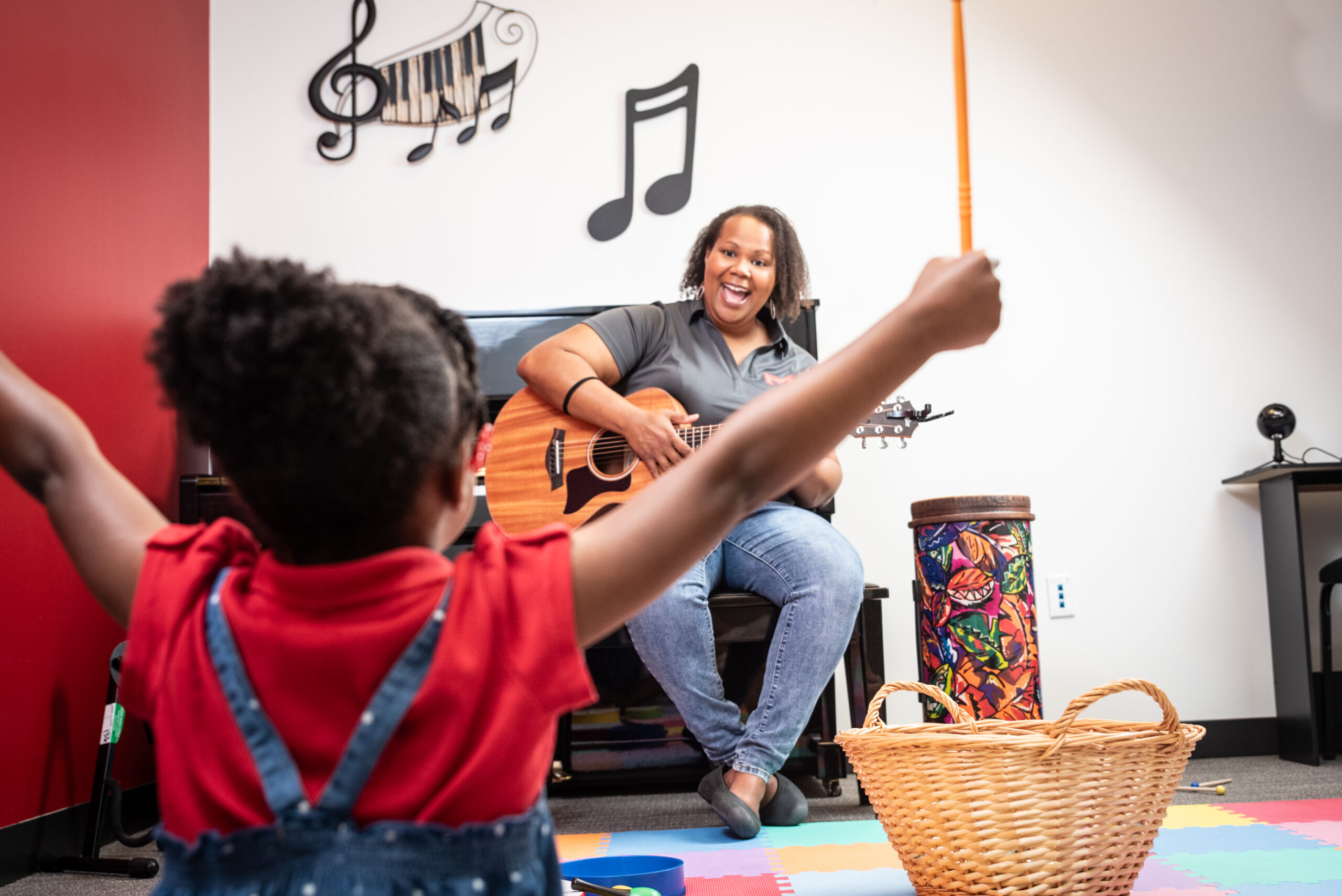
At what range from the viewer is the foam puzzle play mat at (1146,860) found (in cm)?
141

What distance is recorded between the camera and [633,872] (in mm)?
1402

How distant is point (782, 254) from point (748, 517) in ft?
2.17

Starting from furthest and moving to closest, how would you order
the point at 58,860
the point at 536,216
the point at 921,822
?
the point at 536,216, the point at 58,860, the point at 921,822

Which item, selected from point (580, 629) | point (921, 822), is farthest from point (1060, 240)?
point (580, 629)

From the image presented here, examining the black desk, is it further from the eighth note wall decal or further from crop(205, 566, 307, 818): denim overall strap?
crop(205, 566, 307, 818): denim overall strap

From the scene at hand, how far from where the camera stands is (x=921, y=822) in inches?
50.9

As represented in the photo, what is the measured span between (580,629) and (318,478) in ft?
0.51

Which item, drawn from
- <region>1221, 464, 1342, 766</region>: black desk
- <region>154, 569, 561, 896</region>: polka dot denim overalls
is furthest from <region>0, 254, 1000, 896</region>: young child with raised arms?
<region>1221, 464, 1342, 766</region>: black desk

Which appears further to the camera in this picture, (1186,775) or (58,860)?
(1186,775)

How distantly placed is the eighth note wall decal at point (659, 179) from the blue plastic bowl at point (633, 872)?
1841 millimetres

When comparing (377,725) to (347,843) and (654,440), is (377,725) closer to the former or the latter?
(347,843)

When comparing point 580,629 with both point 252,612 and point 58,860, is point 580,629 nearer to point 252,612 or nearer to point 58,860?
point 252,612

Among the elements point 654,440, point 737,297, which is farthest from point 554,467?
point 737,297

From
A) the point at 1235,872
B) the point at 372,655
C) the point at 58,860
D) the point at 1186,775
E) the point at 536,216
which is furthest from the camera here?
the point at 536,216
